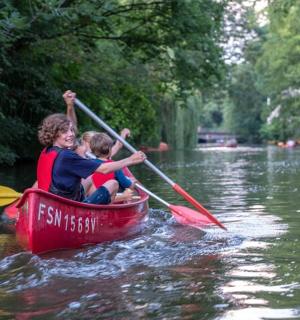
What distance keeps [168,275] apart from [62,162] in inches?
64.7

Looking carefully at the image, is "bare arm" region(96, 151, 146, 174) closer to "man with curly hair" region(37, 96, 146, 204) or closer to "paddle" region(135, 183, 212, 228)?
"man with curly hair" region(37, 96, 146, 204)

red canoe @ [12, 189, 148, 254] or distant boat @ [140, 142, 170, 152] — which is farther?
distant boat @ [140, 142, 170, 152]

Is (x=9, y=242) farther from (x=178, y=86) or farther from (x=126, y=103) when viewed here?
(x=126, y=103)

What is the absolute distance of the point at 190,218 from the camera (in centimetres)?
835

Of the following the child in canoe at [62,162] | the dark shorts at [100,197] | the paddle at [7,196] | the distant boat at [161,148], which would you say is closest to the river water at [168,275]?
the dark shorts at [100,197]

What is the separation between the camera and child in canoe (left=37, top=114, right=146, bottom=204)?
6.09m

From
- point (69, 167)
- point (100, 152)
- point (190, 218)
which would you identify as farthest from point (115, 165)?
point (190, 218)

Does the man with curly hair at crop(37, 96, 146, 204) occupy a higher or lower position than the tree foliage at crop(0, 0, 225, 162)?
lower

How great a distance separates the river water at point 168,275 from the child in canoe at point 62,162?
2.26ft

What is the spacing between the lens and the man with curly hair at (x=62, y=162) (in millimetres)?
6094

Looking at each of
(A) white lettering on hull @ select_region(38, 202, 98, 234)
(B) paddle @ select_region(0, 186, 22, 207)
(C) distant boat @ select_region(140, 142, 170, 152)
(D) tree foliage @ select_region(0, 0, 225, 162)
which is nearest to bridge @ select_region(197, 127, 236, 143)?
(C) distant boat @ select_region(140, 142, 170, 152)

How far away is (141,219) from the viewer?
794 cm

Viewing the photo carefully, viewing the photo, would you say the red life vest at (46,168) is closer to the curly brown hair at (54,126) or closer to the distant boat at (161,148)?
the curly brown hair at (54,126)

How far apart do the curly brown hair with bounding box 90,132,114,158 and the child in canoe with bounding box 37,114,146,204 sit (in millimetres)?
1137
